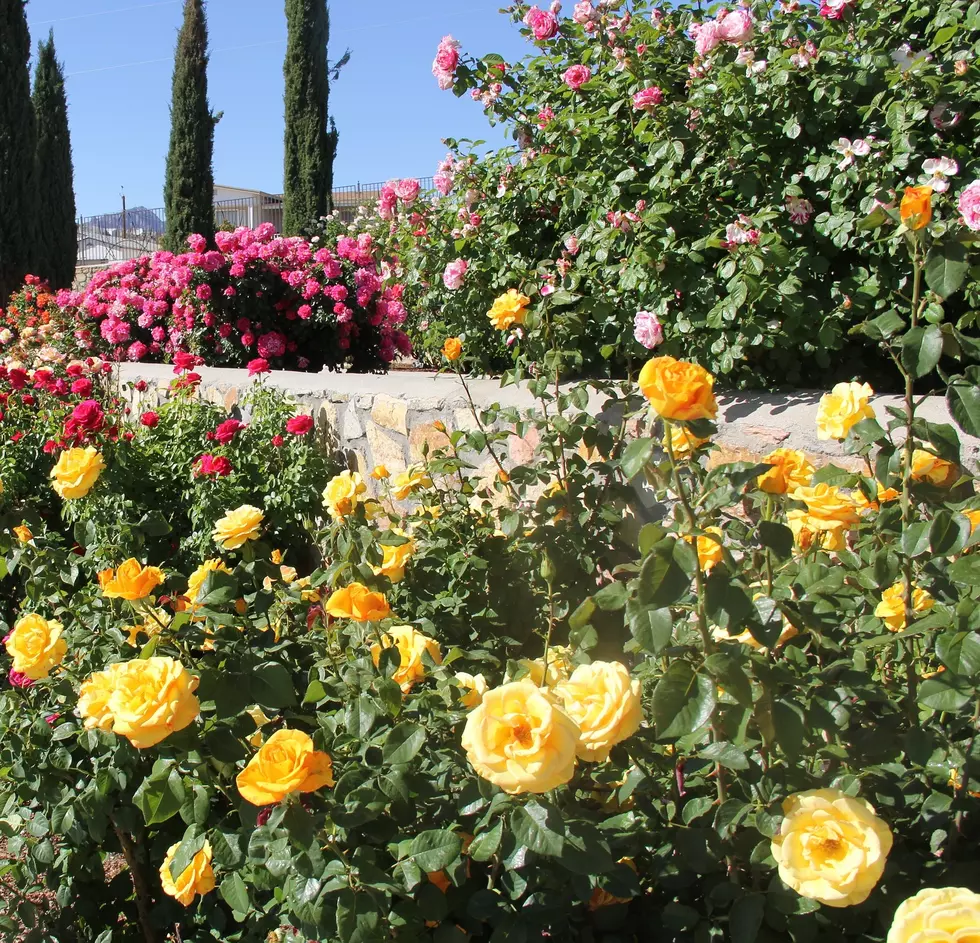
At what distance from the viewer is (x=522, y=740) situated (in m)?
0.92

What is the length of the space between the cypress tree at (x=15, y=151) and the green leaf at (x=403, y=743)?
14506mm

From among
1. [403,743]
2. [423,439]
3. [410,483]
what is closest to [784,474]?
[403,743]

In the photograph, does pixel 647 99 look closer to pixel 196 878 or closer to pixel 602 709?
pixel 602 709

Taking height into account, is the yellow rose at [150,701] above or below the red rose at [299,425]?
below

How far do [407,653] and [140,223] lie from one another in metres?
29.8

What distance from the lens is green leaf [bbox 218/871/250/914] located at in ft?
3.92

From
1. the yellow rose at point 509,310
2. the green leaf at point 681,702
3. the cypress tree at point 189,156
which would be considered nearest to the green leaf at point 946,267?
the green leaf at point 681,702

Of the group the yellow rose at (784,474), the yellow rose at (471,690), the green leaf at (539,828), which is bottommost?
the green leaf at (539,828)

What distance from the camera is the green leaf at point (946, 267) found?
107 centimetres

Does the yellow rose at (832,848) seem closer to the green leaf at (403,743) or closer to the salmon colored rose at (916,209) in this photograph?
the green leaf at (403,743)

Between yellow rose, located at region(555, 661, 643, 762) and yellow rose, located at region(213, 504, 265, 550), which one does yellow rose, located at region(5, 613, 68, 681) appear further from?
yellow rose, located at region(555, 661, 643, 762)

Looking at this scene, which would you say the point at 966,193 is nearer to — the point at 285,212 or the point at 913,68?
the point at 913,68

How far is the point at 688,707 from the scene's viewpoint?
95 centimetres

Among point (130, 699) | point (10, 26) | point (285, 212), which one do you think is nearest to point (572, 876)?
point (130, 699)
